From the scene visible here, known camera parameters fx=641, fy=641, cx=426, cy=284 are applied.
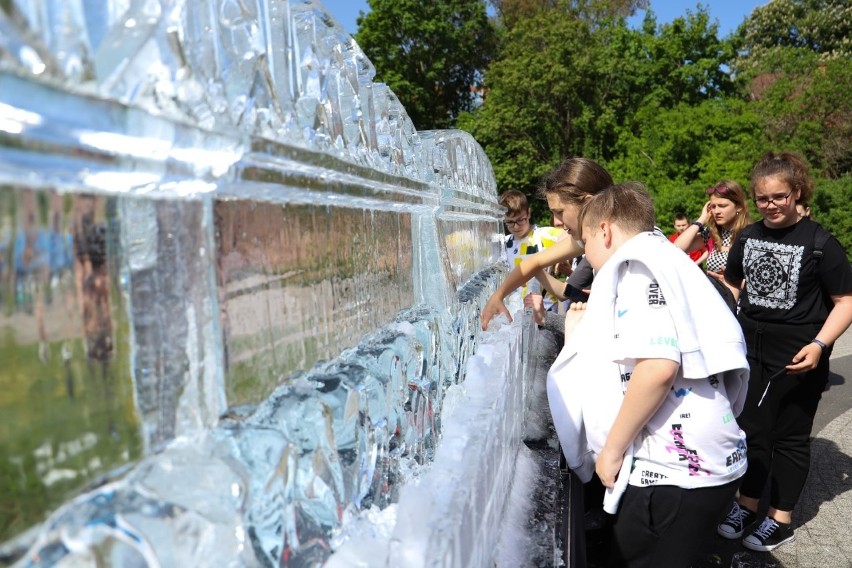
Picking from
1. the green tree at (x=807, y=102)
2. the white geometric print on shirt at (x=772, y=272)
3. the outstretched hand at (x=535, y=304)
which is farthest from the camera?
the green tree at (x=807, y=102)

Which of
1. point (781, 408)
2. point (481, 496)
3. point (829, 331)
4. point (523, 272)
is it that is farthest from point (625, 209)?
point (781, 408)

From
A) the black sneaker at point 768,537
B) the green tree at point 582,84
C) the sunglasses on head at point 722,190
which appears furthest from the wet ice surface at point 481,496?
the green tree at point 582,84

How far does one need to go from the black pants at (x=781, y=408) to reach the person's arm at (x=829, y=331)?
7 centimetres

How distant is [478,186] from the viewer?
236 cm

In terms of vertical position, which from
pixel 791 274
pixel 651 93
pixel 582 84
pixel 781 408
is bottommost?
pixel 781 408

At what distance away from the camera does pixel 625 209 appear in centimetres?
190

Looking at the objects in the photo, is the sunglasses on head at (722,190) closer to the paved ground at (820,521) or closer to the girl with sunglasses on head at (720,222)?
the girl with sunglasses on head at (720,222)

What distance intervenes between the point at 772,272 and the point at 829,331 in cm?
37

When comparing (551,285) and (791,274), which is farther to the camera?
(551,285)

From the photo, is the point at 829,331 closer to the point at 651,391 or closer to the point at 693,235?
the point at 693,235

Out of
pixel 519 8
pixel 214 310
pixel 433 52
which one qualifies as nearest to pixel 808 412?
pixel 214 310

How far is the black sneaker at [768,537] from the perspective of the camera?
10.9 ft

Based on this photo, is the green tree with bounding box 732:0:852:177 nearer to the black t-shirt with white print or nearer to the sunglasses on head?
the sunglasses on head

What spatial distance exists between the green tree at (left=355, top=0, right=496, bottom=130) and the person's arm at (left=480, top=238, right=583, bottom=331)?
21.7 meters
